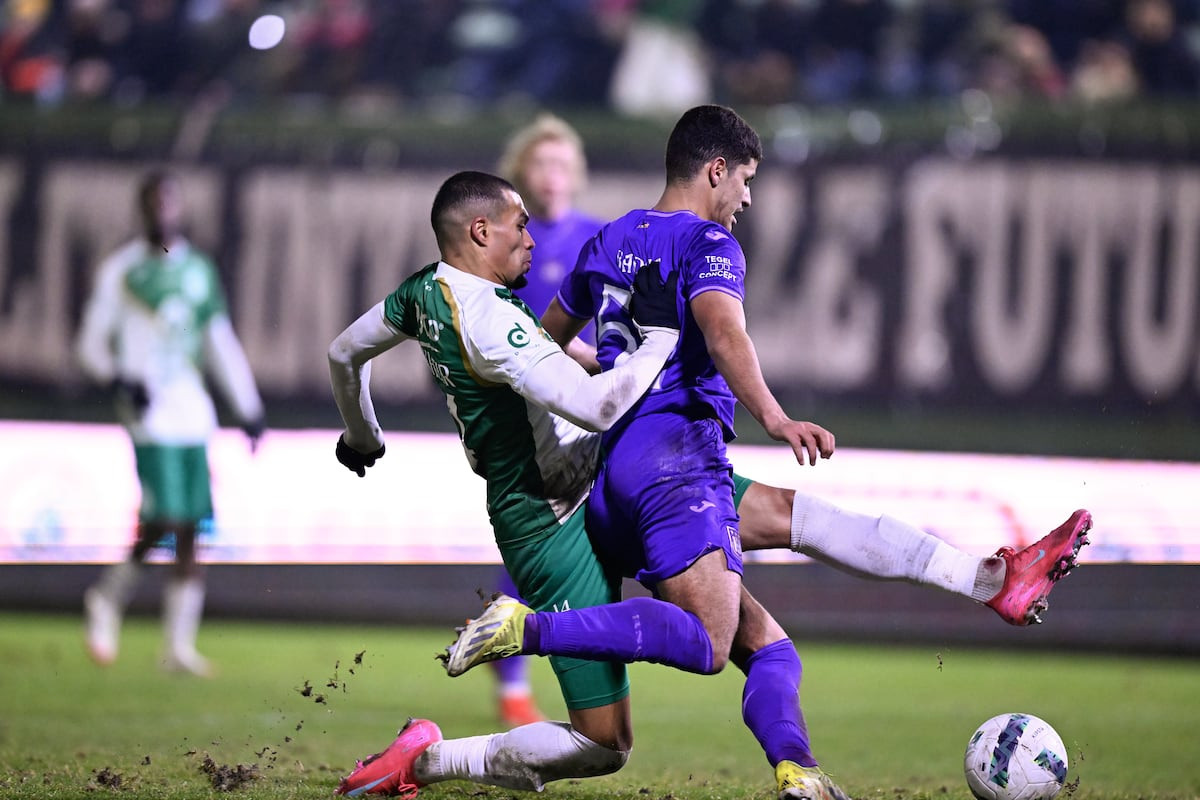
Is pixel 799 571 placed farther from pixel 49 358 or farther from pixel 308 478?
pixel 49 358

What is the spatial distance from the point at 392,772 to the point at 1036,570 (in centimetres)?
195

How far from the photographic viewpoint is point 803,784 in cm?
351

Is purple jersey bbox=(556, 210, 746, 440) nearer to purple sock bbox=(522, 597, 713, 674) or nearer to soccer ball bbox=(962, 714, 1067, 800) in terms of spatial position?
purple sock bbox=(522, 597, 713, 674)

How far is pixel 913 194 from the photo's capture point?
10344 millimetres

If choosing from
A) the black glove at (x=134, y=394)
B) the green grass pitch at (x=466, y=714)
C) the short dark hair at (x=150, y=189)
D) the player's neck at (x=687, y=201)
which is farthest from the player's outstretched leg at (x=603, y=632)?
the short dark hair at (x=150, y=189)

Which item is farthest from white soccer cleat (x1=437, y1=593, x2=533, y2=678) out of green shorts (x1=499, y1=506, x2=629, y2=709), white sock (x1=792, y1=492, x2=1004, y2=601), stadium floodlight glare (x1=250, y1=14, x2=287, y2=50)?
stadium floodlight glare (x1=250, y1=14, x2=287, y2=50)

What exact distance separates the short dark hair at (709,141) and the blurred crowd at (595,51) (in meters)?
7.66

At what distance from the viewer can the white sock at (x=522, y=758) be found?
13.0 feet

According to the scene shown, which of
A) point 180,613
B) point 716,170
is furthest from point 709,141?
point 180,613

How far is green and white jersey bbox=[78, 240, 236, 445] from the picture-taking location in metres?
8.67

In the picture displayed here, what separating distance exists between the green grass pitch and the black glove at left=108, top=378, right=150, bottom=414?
5.08ft

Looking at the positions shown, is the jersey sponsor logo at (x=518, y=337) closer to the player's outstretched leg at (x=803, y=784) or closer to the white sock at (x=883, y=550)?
the white sock at (x=883, y=550)

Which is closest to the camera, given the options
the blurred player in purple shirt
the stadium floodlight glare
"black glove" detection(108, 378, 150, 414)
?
the blurred player in purple shirt

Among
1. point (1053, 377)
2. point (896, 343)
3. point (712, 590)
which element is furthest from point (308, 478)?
point (712, 590)
